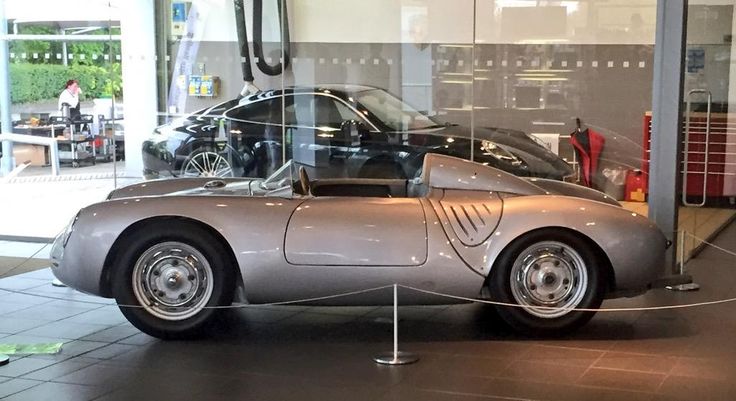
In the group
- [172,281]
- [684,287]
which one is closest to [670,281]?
[684,287]

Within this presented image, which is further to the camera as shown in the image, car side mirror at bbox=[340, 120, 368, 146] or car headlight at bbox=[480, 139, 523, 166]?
car side mirror at bbox=[340, 120, 368, 146]

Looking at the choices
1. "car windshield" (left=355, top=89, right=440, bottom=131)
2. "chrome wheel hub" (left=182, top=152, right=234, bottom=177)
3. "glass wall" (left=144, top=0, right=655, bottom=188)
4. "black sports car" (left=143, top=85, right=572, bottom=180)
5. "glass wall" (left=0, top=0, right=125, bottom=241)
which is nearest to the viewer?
"black sports car" (left=143, top=85, right=572, bottom=180)

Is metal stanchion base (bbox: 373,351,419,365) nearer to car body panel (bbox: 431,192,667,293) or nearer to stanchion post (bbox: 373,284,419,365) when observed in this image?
stanchion post (bbox: 373,284,419,365)

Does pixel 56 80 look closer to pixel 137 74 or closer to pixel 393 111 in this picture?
pixel 137 74

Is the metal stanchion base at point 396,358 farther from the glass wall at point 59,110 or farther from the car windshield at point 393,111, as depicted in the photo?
the glass wall at point 59,110

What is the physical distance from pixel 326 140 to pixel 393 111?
0.83 metres

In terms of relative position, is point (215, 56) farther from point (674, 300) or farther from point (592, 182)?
point (674, 300)

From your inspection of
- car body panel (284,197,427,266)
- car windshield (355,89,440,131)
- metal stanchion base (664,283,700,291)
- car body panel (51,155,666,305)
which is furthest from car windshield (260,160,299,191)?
car windshield (355,89,440,131)

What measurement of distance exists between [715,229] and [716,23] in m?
2.29

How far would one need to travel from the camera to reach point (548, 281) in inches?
210

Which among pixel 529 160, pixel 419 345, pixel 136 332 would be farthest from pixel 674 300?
pixel 136 332

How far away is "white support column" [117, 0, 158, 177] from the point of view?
10.5 meters

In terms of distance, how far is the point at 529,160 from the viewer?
31.2 feet

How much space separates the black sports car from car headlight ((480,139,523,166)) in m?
0.01
